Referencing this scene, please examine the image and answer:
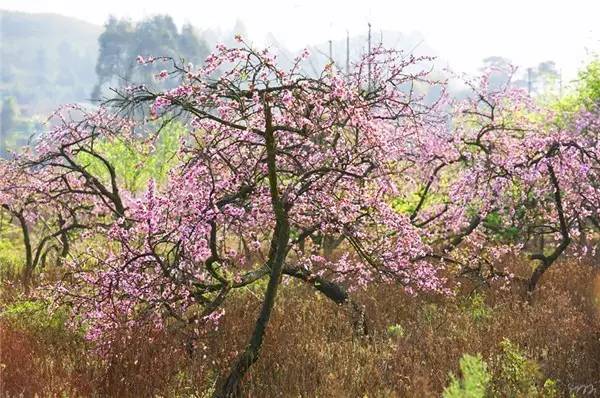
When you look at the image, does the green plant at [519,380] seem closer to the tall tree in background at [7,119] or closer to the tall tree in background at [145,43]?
the tall tree in background at [145,43]

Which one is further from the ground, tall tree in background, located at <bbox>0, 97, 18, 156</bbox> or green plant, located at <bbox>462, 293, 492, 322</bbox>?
green plant, located at <bbox>462, 293, 492, 322</bbox>

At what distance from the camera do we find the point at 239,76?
15.3ft

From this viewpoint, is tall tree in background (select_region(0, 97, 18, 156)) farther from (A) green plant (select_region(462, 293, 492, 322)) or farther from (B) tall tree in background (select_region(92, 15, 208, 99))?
(A) green plant (select_region(462, 293, 492, 322))

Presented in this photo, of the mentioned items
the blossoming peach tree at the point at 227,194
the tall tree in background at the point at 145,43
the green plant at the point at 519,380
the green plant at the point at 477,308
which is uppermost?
the tall tree in background at the point at 145,43

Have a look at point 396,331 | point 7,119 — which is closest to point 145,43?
point 7,119

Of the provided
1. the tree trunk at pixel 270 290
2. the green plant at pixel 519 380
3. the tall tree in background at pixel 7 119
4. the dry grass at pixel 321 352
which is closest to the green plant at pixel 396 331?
the dry grass at pixel 321 352

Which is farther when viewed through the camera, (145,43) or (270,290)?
(145,43)

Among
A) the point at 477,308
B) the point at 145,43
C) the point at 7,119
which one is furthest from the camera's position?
the point at 7,119

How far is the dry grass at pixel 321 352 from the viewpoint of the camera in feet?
15.4

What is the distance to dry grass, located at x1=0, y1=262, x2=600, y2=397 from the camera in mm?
4707

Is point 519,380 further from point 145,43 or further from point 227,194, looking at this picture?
point 145,43

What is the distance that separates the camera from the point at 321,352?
5.64 m

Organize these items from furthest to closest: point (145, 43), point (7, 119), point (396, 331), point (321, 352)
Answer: point (7, 119)
point (145, 43)
point (396, 331)
point (321, 352)

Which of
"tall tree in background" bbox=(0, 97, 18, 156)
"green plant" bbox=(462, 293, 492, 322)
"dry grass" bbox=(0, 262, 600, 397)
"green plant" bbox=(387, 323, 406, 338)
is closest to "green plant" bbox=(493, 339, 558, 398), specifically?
"dry grass" bbox=(0, 262, 600, 397)
